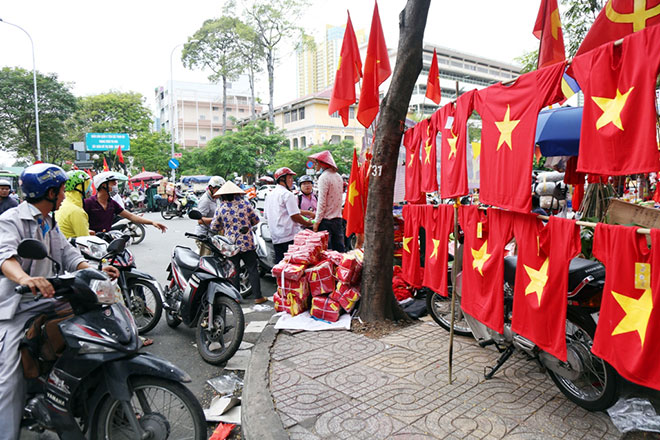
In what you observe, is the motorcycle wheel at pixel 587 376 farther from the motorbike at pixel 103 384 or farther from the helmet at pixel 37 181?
the helmet at pixel 37 181

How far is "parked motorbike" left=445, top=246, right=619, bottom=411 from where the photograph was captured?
279 centimetres

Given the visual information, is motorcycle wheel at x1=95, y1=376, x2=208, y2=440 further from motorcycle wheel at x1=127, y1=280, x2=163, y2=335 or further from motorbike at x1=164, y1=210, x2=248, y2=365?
motorcycle wheel at x1=127, y1=280, x2=163, y2=335

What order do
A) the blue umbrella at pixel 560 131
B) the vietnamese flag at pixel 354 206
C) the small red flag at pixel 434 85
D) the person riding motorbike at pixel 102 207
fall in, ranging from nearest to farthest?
the small red flag at pixel 434 85
the person riding motorbike at pixel 102 207
the blue umbrella at pixel 560 131
the vietnamese flag at pixel 354 206

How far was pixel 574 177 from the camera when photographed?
5.53 metres

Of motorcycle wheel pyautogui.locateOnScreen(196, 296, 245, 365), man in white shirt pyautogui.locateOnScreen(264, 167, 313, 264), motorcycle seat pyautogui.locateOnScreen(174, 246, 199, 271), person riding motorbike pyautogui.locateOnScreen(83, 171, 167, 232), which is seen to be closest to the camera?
motorcycle wheel pyautogui.locateOnScreen(196, 296, 245, 365)

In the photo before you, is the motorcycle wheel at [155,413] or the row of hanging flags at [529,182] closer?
the row of hanging flags at [529,182]

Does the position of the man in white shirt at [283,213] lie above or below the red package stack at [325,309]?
above

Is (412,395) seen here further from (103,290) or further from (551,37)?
(551,37)

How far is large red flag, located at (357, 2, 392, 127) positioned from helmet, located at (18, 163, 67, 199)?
301 cm

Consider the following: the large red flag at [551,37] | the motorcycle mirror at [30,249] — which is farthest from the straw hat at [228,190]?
the large red flag at [551,37]

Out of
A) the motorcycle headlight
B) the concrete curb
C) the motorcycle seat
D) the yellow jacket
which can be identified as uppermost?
the yellow jacket

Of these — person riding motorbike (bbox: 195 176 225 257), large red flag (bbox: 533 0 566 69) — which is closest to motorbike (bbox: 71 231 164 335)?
person riding motorbike (bbox: 195 176 225 257)

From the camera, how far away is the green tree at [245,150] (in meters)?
29.8

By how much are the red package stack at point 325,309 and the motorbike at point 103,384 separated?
258cm
